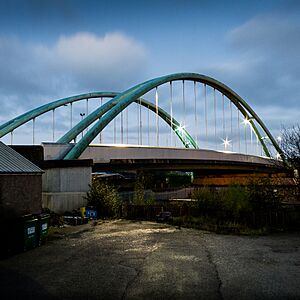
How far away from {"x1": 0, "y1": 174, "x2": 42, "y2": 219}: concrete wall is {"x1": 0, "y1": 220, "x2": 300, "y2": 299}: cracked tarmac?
1.88 m

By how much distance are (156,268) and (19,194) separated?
8.11 m

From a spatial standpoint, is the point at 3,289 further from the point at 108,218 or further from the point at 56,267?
the point at 108,218

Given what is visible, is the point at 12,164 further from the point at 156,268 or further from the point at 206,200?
the point at 206,200

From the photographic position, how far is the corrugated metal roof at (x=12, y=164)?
14.5 m

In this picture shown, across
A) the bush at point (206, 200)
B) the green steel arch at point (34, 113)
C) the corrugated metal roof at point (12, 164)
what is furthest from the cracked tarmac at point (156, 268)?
the green steel arch at point (34, 113)

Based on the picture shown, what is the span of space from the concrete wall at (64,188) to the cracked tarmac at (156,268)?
22.6 ft

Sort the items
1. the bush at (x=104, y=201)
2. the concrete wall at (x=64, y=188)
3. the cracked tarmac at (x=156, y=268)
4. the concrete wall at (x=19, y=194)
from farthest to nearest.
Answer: the concrete wall at (x=64, y=188)
the bush at (x=104, y=201)
the concrete wall at (x=19, y=194)
the cracked tarmac at (x=156, y=268)

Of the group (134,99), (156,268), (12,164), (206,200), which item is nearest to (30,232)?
(12,164)

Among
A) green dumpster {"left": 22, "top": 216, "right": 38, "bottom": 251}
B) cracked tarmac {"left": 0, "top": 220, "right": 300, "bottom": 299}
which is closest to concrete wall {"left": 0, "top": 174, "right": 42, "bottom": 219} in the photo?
cracked tarmac {"left": 0, "top": 220, "right": 300, "bottom": 299}

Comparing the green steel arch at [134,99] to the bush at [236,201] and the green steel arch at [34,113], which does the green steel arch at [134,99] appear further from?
the green steel arch at [34,113]

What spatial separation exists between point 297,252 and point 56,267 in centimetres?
766

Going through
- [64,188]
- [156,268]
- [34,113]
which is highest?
[34,113]

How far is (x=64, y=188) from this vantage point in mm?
22109

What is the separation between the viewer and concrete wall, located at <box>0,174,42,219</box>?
14.1 metres
